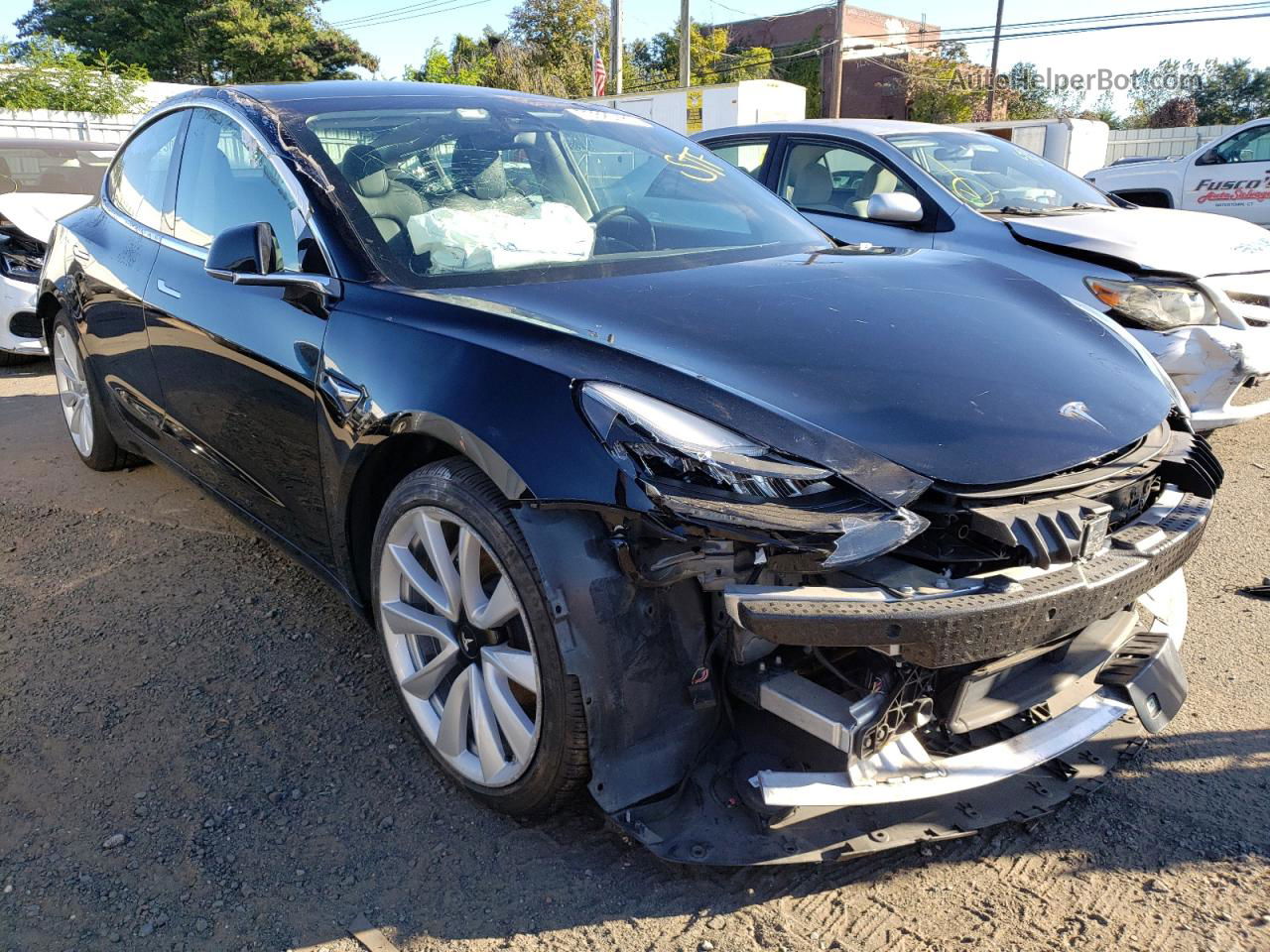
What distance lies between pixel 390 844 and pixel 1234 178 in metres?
12.9

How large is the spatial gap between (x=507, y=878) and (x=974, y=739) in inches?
42.4

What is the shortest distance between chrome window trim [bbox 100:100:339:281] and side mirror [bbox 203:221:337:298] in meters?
0.11

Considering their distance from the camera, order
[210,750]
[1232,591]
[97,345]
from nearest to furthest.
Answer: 1. [210,750]
2. [1232,591]
3. [97,345]

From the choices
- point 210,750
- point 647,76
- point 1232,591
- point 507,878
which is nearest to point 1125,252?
point 1232,591

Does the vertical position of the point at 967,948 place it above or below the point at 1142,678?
A: below

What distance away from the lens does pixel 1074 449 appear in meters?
2.08

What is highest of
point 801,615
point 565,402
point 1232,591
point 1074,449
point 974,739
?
point 565,402

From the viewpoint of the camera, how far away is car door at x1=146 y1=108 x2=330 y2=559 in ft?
8.96

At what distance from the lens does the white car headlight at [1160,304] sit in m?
4.55

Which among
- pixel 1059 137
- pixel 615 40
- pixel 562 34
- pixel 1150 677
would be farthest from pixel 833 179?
pixel 562 34

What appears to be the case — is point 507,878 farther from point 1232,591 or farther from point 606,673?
point 1232,591

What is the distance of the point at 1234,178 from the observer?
11.7m

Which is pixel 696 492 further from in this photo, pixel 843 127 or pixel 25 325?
pixel 25 325

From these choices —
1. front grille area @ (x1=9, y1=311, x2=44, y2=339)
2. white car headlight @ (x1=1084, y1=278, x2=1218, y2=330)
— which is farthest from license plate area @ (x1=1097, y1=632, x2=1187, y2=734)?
front grille area @ (x1=9, y1=311, x2=44, y2=339)
